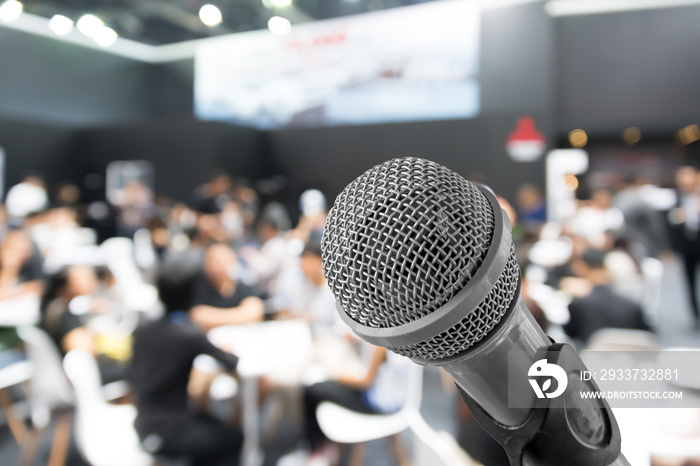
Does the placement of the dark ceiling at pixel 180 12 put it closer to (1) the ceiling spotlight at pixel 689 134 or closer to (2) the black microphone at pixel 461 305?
(1) the ceiling spotlight at pixel 689 134

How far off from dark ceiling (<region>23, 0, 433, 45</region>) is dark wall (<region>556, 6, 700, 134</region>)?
9.66 feet

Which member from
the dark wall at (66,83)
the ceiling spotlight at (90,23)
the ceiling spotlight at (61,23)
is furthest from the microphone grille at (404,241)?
the dark wall at (66,83)

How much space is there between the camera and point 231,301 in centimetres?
334

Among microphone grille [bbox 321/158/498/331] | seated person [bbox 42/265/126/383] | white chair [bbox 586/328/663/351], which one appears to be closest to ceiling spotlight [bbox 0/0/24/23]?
seated person [bbox 42/265/126/383]

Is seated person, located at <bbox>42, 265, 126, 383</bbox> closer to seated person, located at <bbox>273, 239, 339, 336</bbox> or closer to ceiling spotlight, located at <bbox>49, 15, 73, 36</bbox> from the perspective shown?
seated person, located at <bbox>273, 239, 339, 336</bbox>

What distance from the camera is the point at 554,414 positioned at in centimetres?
44

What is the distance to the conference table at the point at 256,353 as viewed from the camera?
9.14 ft

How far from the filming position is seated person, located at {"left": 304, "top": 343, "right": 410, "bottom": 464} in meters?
2.57

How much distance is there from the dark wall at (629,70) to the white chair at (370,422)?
23.5 feet

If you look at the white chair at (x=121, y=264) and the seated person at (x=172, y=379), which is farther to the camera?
the white chair at (x=121, y=264)

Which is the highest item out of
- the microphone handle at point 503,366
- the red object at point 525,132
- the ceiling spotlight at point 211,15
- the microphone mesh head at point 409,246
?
the ceiling spotlight at point 211,15

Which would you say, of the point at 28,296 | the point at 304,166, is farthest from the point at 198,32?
the point at 28,296

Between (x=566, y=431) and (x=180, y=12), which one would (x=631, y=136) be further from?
(x=566, y=431)

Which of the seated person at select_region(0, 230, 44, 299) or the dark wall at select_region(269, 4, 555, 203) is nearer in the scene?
the seated person at select_region(0, 230, 44, 299)
